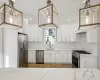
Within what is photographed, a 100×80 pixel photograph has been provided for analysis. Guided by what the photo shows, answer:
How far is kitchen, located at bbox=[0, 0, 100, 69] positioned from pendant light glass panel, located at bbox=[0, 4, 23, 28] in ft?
8.42

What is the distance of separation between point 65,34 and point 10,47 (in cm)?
363

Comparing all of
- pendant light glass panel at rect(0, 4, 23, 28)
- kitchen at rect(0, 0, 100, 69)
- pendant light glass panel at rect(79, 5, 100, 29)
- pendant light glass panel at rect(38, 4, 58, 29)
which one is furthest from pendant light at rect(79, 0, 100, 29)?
kitchen at rect(0, 0, 100, 69)

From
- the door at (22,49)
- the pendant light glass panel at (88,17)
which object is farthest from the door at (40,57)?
the pendant light glass panel at (88,17)

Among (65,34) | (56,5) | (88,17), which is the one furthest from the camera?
(65,34)

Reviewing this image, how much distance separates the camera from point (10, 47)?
4148 millimetres

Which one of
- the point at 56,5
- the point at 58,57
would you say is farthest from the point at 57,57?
the point at 56,5

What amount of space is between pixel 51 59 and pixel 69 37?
74.8 inches

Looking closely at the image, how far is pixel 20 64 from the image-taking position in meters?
4.32

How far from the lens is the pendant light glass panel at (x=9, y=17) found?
4.29 feet

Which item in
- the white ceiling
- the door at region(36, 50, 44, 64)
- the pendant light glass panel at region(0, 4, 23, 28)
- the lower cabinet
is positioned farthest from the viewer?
the door at region(36, 50, 44, 64)

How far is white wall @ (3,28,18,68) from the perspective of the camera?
4047 mm

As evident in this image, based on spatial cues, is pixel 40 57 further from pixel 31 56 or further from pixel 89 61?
pixel 89 61

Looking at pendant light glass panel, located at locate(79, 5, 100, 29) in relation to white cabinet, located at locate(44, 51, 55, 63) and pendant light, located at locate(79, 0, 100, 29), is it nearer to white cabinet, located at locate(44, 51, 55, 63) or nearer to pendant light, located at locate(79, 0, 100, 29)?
pendant light, located at locate(79, 0, 100, 29)

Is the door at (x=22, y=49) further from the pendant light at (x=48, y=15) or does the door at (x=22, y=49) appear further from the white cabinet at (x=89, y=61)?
the pendant light at (x=48, y=15)
